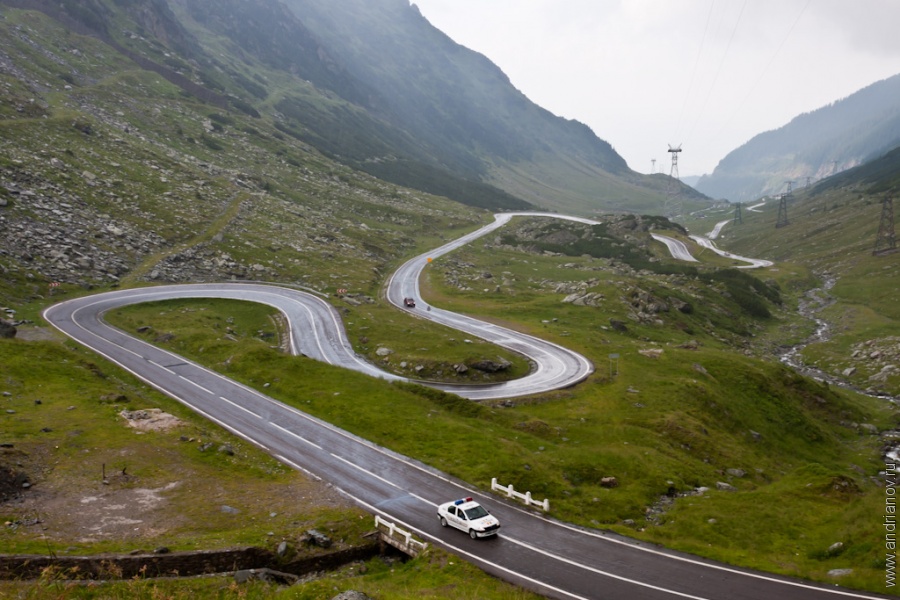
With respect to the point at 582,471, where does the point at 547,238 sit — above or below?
above

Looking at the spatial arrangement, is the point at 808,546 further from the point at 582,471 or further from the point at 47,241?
the point at 47,241

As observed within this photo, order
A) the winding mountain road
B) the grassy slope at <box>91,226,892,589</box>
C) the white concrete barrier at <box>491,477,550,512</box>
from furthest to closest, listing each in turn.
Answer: the white concrete barrier at <box>491,477,550,512</box>
the grassy slope at <box>91,226,892,589</box>
the winding mountain road

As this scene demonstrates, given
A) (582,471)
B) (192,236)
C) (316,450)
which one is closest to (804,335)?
(582,471)

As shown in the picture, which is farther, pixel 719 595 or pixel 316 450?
pixel 316 450

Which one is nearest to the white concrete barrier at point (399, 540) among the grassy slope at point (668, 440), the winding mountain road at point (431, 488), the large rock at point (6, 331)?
the winding mountain road at point (431, 488)

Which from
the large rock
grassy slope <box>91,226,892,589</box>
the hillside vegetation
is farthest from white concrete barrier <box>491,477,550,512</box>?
the large rock

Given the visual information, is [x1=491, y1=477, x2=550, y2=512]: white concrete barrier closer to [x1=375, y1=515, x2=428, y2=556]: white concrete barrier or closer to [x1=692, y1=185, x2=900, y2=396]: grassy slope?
[x1=375, y1=515, x2=428, y2=556]: white concrete barrier

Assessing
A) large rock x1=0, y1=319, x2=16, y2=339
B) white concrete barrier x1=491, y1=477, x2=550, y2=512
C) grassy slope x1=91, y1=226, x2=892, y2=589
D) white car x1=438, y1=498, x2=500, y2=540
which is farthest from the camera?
large rock x1=0, y1=319, x2=16, y2=339

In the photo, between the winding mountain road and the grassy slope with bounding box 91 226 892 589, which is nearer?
the winding mountain road
